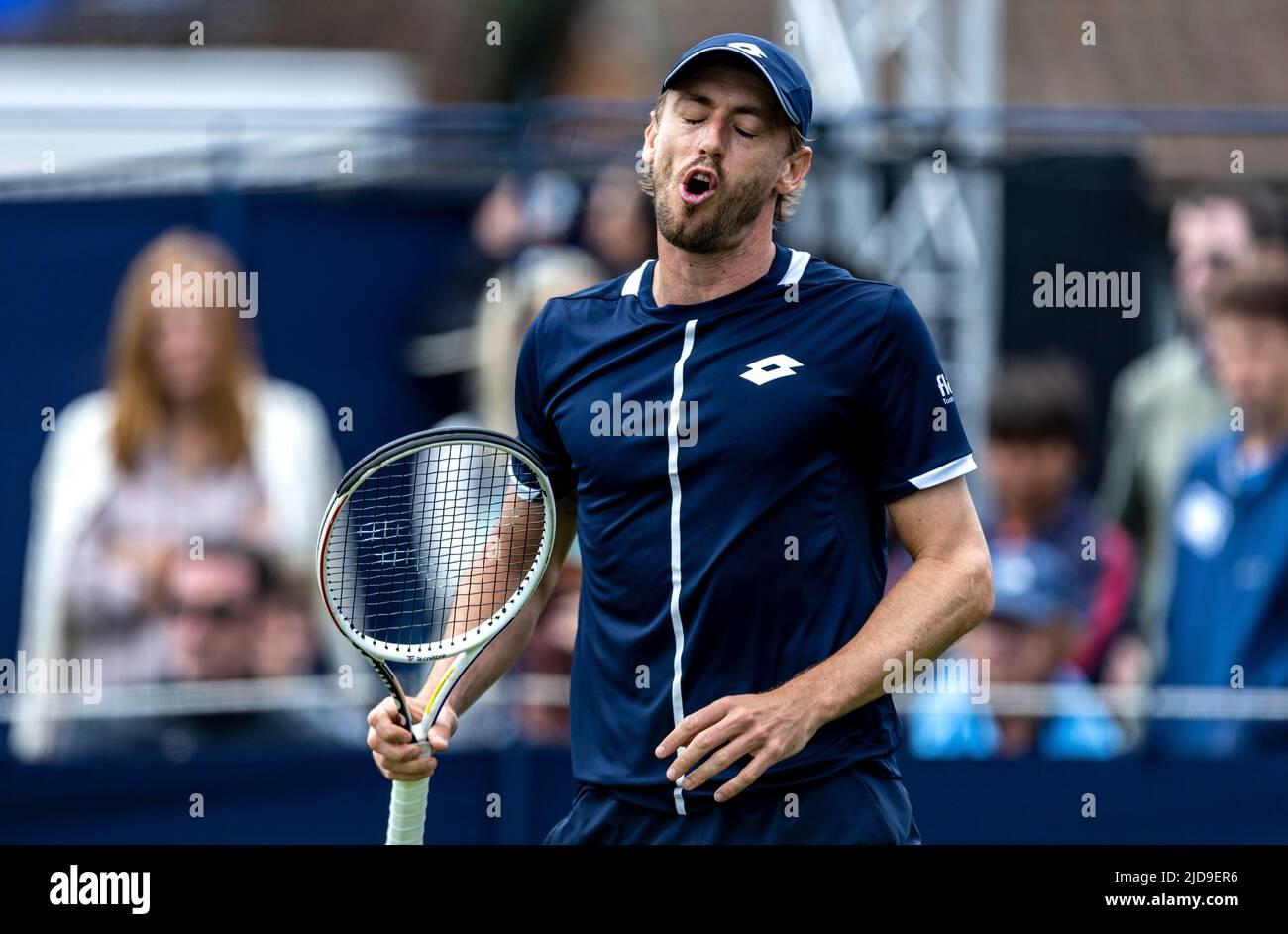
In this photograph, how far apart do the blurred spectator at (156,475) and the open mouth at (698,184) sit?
11.7 feet

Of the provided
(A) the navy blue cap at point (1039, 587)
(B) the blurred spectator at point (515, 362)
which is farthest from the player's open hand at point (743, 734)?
(A) the navy blue cap at point (1039, 587)

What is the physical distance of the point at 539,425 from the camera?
4129mm

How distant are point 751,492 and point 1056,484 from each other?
348 centimetres

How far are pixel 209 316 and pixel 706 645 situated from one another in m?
3.79

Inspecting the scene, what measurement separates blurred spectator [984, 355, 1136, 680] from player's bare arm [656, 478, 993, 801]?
3188 millimetres

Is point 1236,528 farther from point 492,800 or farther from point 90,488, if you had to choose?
point 90,488

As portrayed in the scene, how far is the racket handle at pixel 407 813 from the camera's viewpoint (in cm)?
383

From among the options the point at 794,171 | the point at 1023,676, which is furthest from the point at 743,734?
the point at 1023,676

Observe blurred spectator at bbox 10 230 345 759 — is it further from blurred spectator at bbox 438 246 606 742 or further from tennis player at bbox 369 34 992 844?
tennis player at bbox 369 34 992 844

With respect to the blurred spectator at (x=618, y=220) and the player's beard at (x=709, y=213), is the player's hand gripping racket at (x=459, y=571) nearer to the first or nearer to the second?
the player's beard at (x=709, y=213)

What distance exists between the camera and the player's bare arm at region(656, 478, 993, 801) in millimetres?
3584
